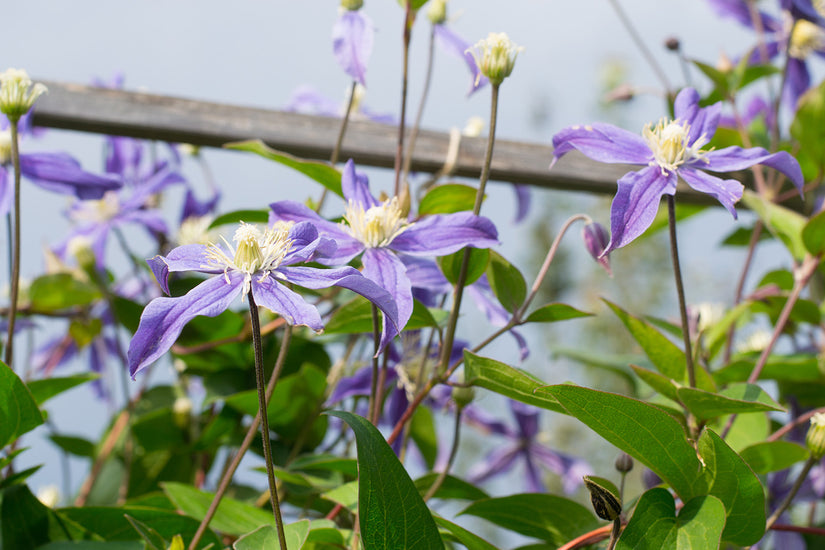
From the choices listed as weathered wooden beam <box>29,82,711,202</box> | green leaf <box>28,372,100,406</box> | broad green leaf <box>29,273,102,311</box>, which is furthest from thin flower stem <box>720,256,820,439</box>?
broad green leaf <box>29,273,102,311</box>

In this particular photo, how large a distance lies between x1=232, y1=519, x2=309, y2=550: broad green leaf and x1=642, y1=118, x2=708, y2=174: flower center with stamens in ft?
0.87

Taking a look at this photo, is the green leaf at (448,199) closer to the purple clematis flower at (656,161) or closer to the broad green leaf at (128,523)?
the purple clematis flower at (656,161)

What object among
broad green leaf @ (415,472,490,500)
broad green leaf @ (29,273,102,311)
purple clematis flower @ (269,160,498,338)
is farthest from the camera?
broad green leaf @ (29,273,102,311)

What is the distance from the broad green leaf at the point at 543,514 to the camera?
0.43 m

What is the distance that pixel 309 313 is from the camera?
1.05 feet

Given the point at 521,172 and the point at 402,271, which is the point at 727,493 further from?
the point at 521,172

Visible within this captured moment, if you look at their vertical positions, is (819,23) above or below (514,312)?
above

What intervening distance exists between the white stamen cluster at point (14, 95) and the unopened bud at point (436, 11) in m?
0.29

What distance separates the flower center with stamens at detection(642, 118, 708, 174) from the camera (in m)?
0.42

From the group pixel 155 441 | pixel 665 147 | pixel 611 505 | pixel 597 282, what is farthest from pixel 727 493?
pixel 597 282

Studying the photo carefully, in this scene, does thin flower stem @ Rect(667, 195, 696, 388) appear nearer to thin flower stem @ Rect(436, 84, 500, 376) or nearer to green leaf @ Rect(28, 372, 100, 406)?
thin flower stem @ Rect(436, 84, 500, 376)

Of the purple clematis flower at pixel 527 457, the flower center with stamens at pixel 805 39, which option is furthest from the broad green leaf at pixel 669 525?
the flower center with stamens at pixel 805 39

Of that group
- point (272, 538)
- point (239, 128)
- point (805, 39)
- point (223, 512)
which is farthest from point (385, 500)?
point (805, 39)

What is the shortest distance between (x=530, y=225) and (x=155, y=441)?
900 cm
